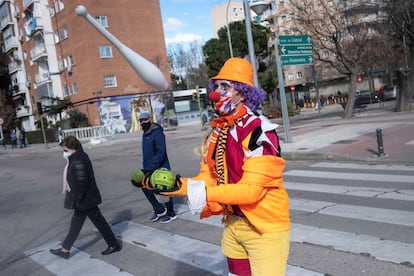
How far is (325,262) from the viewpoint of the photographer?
4.23 m

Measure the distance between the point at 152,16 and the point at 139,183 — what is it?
4542cm

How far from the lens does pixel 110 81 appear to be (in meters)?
41.4

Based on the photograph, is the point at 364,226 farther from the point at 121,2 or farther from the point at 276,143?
the point at 121,2

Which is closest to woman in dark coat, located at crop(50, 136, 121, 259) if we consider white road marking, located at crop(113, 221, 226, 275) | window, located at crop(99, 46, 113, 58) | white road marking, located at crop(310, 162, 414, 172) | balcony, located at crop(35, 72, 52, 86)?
white road marking, located at crop(113, 221, 226, 275)

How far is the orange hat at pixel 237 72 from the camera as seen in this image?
2.39 m

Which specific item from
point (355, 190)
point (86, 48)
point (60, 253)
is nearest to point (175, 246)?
point (60, 253)

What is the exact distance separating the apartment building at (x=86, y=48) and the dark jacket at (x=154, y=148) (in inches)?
1170

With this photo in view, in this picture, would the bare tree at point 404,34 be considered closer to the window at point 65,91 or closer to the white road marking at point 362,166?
the white road marking at point 362,166

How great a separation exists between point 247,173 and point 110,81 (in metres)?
41.0

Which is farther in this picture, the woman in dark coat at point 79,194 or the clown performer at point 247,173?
the woman in dark coat at point 79,194

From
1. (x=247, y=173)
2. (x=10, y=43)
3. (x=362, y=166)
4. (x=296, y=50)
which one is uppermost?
(x=10, y=43)

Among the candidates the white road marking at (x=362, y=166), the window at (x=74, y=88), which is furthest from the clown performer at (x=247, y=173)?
the window at (x=74, y=88)

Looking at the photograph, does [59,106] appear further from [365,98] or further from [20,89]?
[365,98]

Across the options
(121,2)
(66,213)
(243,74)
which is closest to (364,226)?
(243,74)
